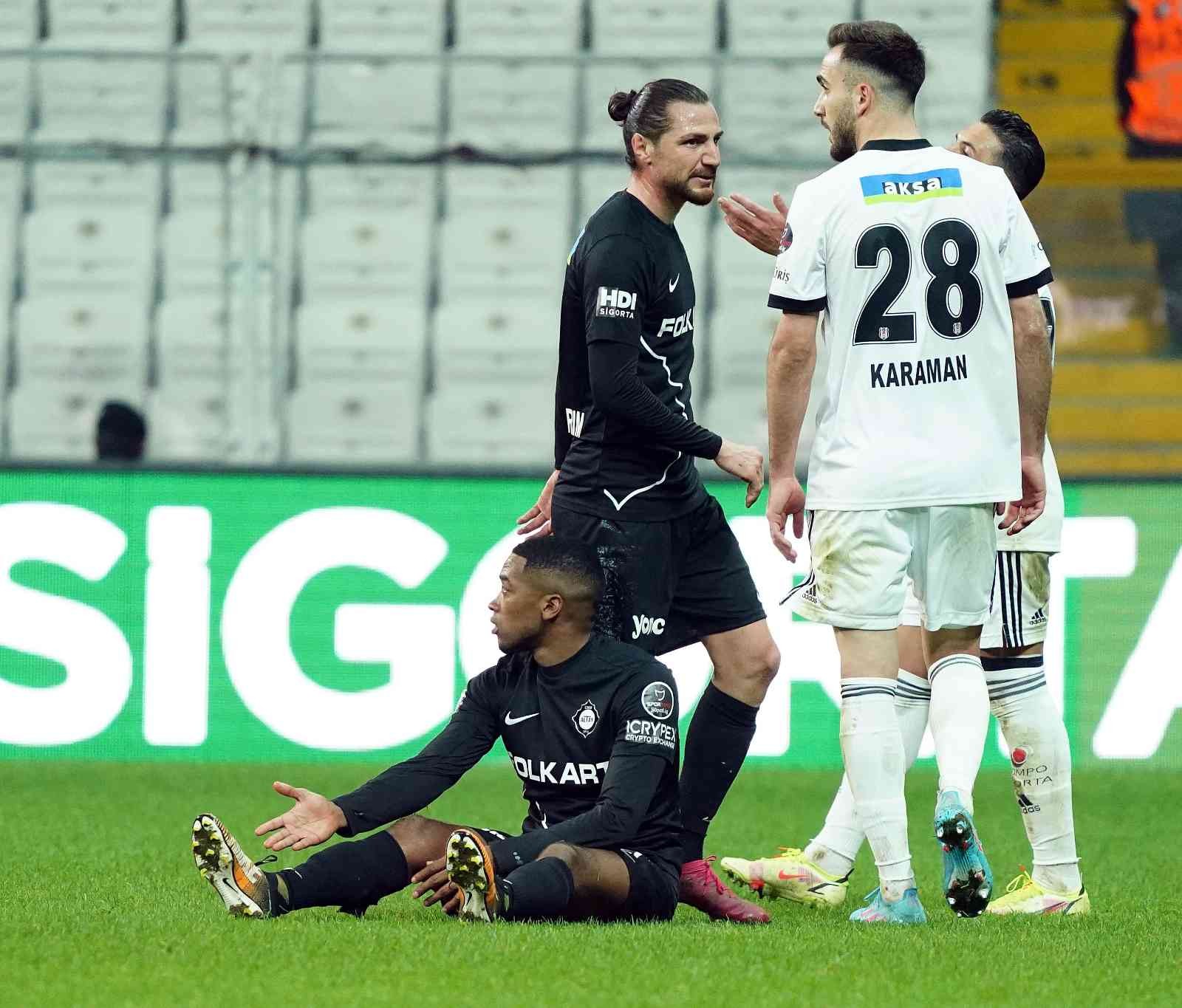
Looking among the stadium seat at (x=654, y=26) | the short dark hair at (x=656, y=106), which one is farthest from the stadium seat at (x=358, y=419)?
the short dark hair at (x=656, y=106)

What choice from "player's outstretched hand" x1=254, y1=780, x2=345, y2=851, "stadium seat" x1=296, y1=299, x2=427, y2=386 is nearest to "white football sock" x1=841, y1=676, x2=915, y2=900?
"player's outstretched hand" x1=254, y1=780, x2=345, y2=851

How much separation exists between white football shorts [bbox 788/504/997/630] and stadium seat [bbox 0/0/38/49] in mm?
8933

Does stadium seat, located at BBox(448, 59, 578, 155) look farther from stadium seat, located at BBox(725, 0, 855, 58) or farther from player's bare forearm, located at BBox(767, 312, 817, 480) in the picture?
player's bare forearm, located at BBox(767, 312, 817, 480)

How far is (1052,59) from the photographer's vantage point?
470 inches

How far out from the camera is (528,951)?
3.50 m

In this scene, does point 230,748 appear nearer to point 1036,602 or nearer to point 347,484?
point 347,484

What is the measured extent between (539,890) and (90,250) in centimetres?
801

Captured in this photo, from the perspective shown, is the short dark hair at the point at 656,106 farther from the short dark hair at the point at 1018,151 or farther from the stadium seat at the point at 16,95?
Result: the stadium seat at the point at 16,95

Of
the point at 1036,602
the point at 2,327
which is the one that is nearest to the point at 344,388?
the point at 2,327

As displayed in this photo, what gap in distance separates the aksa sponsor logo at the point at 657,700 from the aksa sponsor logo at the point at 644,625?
0.81 feet

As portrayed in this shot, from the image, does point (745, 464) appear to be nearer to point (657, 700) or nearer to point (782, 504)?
point (782, 504)

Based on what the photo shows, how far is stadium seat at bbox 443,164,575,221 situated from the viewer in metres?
10.8

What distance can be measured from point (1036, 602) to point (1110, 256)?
259 inches

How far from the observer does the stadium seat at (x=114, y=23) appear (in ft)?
38.6
